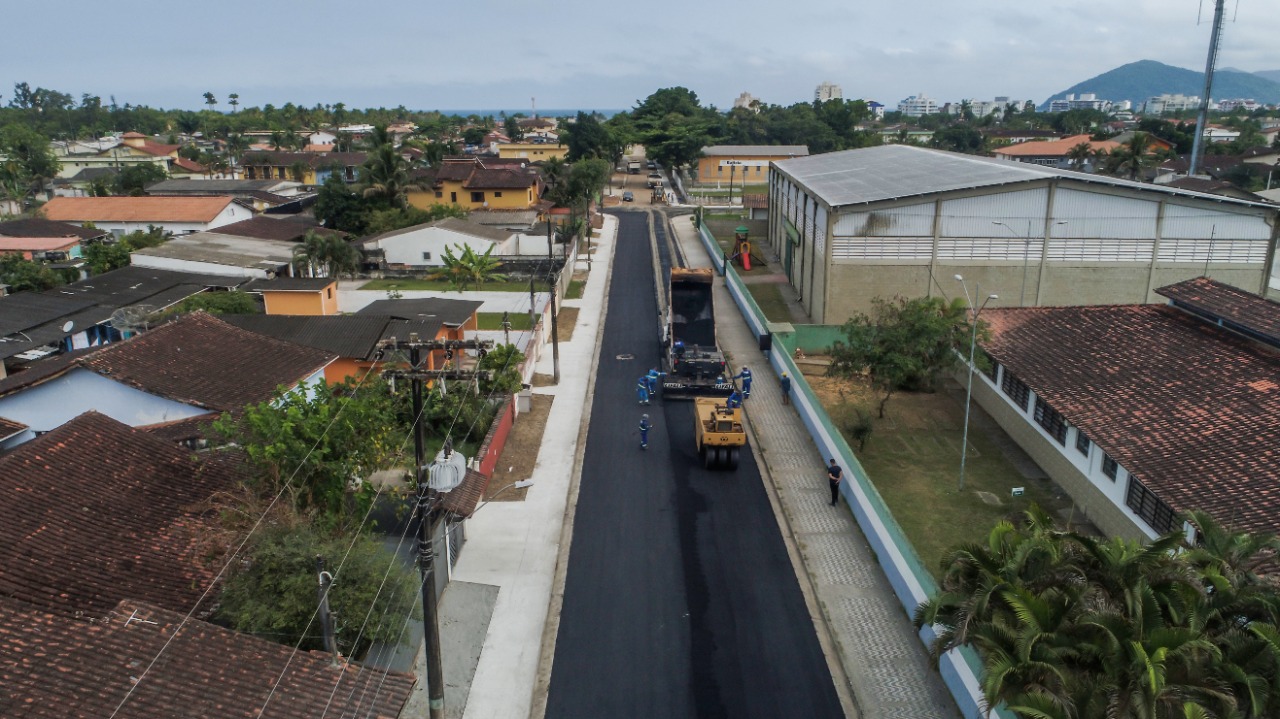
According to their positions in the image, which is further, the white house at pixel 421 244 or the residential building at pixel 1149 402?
the white house at pixel 421 244

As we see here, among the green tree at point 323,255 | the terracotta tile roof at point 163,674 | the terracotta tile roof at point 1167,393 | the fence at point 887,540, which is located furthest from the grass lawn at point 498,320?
the terracotta tile roof at point 163,674

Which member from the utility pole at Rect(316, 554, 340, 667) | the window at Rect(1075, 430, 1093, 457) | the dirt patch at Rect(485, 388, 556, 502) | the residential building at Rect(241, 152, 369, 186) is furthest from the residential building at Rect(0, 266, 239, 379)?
the residential building at Rect(241, 152, 369, 186)

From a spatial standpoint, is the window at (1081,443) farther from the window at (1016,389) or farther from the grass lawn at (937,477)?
the window at (1016,389)

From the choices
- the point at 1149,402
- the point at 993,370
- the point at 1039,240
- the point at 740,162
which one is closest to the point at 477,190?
the point at 740,162

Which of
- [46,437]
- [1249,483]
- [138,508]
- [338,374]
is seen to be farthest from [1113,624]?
[338,374]

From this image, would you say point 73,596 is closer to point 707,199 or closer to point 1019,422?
point 1019,422

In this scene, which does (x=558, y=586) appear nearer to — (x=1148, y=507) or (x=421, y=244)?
(x=1148, y=507)
